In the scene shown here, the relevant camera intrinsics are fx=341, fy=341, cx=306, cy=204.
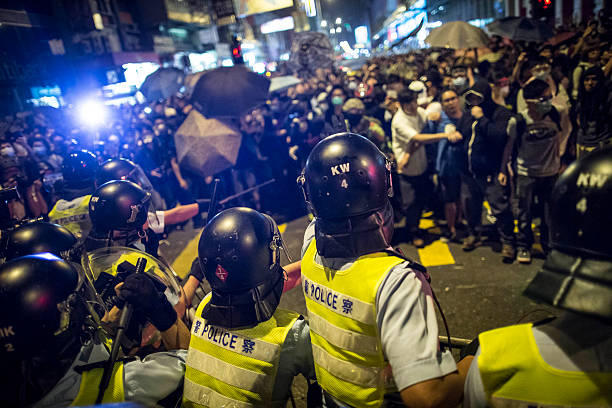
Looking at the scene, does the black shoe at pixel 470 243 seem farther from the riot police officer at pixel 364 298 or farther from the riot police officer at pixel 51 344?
the riot police officer at pixel 51 344

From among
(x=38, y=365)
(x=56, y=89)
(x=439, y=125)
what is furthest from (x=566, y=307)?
(x=56, y=89)

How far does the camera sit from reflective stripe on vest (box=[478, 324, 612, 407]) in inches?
38.8

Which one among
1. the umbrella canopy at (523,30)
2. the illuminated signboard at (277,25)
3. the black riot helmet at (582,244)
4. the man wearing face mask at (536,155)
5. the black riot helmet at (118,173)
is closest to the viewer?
the black riot helmet at (582,244)

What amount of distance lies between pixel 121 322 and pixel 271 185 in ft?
21.3

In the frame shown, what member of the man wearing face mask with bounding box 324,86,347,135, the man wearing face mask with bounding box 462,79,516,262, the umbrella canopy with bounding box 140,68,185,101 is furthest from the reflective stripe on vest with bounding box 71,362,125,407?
the umbrella canopy with bounding box 140,68,185,101

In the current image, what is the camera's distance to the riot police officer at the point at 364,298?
1346 millimetres

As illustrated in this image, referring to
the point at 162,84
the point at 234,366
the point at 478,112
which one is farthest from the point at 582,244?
the point at 162,84

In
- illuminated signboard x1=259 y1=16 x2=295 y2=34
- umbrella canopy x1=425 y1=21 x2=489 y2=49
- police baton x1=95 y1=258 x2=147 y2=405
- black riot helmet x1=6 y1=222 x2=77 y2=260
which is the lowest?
police baton x1=95 y1=258 x2=147 y2=405

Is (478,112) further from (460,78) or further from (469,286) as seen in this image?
(460,78)

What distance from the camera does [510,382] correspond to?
108cm

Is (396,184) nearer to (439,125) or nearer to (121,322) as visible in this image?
(439,125)

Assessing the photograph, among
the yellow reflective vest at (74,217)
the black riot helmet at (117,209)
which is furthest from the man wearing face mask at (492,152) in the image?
the yellow reflective vest at (74,217)

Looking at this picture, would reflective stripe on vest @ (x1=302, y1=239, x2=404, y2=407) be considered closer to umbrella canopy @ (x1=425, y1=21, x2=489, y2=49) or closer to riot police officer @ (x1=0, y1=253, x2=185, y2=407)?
riot police officer @ (x1=0, y1=253, x2=185, y2=407)

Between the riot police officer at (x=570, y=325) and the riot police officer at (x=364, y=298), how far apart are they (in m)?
0.25
